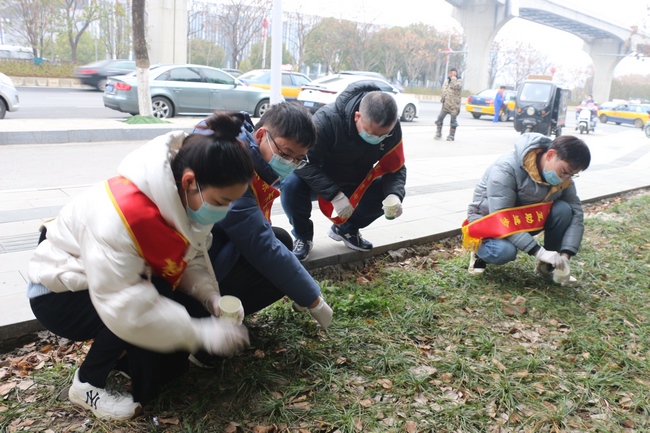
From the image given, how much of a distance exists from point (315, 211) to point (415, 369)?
2.56 meters

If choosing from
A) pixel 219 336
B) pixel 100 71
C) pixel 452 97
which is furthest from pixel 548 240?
pixel 100 71

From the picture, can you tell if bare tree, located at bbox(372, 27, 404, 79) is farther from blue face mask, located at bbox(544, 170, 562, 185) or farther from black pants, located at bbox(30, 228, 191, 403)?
black pants, located at bbox(30, 228, 191, 403)

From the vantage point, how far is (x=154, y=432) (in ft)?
6.13

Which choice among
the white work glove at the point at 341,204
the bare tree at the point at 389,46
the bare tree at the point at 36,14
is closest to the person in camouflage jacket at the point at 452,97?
the white work glove at the point at 341,204

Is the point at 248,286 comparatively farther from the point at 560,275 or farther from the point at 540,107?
the point at 540,107

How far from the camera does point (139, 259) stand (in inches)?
62.4

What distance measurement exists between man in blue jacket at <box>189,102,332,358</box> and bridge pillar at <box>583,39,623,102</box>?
50764 millimetres

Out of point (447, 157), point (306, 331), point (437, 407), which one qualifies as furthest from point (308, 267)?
point (447, 157)

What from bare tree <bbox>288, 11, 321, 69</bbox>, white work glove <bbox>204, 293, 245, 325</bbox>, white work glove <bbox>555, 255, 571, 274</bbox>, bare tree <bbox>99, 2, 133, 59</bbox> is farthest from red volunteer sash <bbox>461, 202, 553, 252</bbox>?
bare tree <bbox>288, 11, 321, 69</bbox>

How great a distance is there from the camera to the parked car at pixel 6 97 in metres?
A: 9.28

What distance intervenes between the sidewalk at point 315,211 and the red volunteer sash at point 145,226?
1129mm

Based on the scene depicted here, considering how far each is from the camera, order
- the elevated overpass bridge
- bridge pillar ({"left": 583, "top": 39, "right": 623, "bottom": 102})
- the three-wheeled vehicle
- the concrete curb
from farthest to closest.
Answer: bridge pillar ({"left": 583, "top": 39, "right": 623, "bottom": 102}) → the elevated overpass bridge → the three-wheeled vehicle → the concrete curb

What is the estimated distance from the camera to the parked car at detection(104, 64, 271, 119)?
1084cm

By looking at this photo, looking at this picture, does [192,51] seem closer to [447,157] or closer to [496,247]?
[447,157]
